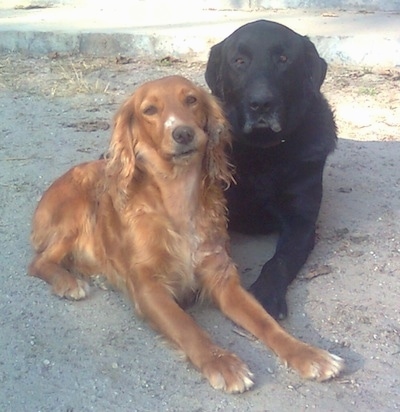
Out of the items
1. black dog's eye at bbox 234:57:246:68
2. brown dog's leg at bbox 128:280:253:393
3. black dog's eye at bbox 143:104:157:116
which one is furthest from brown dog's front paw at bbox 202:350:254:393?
black dog's eye at bbox 234:57:246:68

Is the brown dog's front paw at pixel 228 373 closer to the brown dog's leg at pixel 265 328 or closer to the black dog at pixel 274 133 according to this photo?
the brown dog's leg at pixel 265 328

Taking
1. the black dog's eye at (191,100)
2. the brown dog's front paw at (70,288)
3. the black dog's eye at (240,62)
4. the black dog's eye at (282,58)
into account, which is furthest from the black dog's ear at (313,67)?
the brown dog's front paw at (70,288)

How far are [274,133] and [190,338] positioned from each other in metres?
1.42

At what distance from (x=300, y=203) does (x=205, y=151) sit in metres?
0.76

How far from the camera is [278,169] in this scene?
14.2ft

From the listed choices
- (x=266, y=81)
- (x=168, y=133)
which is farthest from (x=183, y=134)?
(x=266, y=81)

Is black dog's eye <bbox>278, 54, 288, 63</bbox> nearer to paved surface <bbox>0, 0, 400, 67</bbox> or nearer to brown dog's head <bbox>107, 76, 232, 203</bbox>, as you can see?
brown dog's head <bbox>107, 76, 232, 203</bbox>

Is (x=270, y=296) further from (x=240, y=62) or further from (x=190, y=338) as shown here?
(x=240, y=62)

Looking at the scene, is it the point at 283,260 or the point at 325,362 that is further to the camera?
the point at 283,260

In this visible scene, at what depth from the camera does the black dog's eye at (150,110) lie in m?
3.61

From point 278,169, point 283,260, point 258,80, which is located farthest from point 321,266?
point 258,80

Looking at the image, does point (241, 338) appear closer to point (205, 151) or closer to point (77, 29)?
point (205, 151)

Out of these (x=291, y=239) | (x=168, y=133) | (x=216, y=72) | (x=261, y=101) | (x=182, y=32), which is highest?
(x=168, y=133)

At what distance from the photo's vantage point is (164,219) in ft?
12.2
